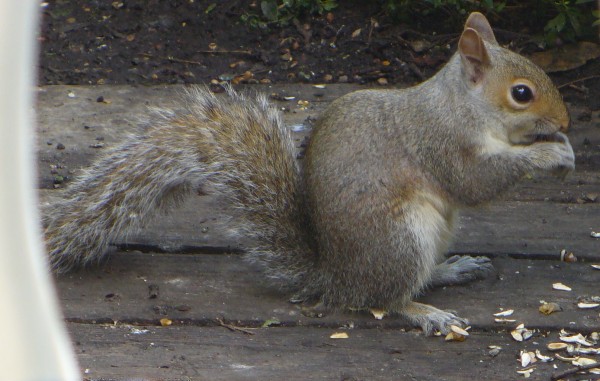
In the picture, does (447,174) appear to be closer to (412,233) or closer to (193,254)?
(412,233)

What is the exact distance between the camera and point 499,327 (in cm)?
201

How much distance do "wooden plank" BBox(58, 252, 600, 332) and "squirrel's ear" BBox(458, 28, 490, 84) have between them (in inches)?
16.9

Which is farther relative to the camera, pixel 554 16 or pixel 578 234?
pixel 554 16

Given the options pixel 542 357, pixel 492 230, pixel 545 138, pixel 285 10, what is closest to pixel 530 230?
pixel 492 230

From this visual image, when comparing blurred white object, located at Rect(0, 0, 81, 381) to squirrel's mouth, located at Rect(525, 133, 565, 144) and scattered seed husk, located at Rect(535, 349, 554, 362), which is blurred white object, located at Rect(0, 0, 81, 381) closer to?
scattered seed husk, located at Rect(535, 349, 554, 362)

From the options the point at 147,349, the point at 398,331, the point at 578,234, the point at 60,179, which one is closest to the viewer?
the point at 147,349

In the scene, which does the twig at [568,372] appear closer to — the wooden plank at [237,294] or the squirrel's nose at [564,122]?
the wooden plank at [237,294]

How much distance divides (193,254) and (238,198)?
0.23m

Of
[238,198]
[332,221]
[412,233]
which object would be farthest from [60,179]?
[412,233]

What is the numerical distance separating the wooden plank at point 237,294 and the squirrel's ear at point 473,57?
43 cm

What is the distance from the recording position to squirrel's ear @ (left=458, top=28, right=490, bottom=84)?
7.20ft

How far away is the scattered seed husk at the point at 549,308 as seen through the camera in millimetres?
2057

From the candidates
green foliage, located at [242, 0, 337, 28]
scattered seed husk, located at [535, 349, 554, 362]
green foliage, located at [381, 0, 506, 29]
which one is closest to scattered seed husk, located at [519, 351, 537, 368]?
scattered seed husk, located at [535, 349, 554, 362]

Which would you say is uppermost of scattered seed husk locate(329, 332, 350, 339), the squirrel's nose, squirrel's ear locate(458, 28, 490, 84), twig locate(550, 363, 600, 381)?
squirrel's ear locate(458, 28, 490, 84)
